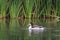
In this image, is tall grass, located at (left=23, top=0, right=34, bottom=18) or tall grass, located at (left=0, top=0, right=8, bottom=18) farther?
tall grass, located at (left=0, top=0, right=8, bottom=18)

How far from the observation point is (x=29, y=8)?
19.0 m

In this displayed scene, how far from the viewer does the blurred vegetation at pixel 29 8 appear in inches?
738

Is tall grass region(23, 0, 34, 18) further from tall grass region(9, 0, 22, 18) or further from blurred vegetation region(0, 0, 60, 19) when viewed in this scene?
tall grass region(9, 0, 22, 18)

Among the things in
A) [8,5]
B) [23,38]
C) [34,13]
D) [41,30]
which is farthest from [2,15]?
[23,38]

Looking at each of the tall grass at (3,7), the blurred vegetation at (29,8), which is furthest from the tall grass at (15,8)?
the tall grass at (3,7)

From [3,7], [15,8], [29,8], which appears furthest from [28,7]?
[3,7]

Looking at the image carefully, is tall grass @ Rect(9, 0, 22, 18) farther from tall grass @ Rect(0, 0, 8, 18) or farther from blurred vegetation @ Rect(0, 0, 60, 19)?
tall grass @ Rect(0, 0, 8, 18)

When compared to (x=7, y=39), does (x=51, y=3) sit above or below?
above

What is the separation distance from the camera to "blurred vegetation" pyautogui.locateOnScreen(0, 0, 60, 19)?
18.8 metres

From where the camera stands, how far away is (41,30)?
1391cm

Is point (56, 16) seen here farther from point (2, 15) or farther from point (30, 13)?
point (2, 15)

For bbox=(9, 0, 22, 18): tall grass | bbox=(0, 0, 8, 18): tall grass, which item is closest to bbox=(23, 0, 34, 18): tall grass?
bbox=(9, 0, 22, 18): tall grass

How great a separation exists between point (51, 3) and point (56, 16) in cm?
92

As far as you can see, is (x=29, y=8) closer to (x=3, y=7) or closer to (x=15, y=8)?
(x=15, y=8)
